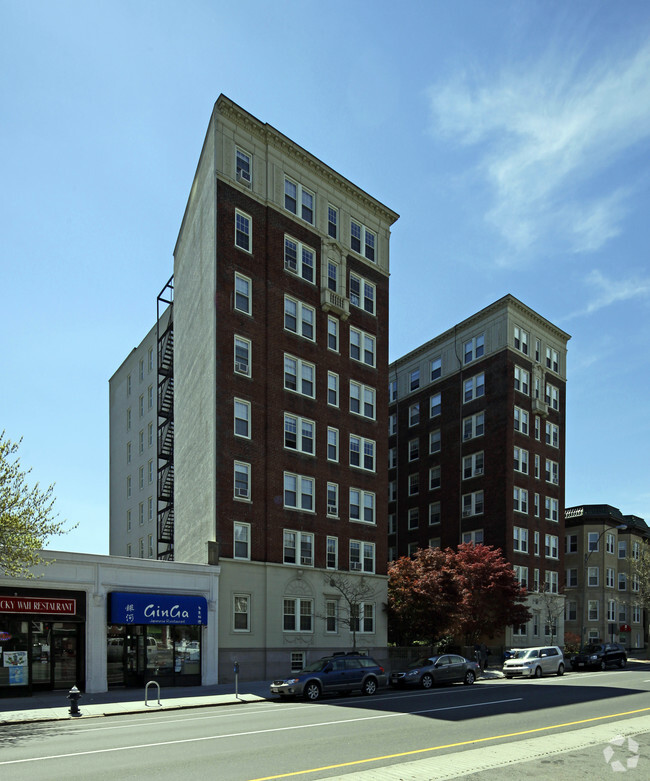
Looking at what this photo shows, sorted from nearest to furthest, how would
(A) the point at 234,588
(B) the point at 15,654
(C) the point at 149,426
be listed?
(B) the point at 15,654
(A) the point at 234,588
(C) the point at 149,426

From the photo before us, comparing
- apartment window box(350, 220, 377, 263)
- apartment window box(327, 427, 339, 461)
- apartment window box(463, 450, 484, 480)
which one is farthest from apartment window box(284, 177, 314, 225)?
apartment window box(463, 450, 484, 480)

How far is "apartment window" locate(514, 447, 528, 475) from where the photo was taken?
188 feet

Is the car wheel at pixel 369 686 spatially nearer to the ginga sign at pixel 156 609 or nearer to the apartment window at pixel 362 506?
the ginga sign at pixel 156 609

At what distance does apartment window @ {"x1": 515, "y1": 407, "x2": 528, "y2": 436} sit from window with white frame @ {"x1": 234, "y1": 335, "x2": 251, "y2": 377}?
91.3 feet

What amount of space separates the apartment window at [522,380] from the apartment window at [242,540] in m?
30.1

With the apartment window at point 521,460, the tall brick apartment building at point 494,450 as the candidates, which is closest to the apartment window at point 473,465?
the tall brick apartment building at point 494,450

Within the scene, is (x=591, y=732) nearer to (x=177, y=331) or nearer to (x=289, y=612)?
(x=289, y=612)

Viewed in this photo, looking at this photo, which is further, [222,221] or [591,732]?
[222,221]

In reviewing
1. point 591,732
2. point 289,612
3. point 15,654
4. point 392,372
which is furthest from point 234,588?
point 392,372

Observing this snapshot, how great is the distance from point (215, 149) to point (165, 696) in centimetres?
2551

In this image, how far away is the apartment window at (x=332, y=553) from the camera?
3969cm

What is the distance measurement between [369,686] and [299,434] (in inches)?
580

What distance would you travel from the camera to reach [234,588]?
34.3 m

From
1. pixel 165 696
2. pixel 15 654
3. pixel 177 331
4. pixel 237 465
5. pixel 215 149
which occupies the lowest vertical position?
pixel 165 696
